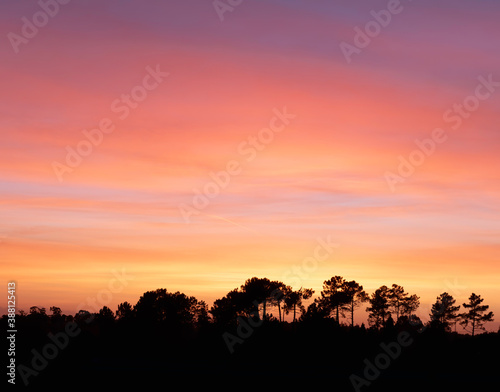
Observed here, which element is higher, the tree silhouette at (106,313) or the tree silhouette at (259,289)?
the tree silhouette at (259,289)

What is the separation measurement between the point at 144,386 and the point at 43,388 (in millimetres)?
5352

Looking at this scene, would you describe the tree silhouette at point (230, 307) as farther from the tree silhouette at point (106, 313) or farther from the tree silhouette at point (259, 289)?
the tree silhouette at point (106, 313)

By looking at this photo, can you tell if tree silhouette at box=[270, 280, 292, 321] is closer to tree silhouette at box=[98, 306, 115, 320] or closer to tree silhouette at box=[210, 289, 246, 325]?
tree silhouette at box=[210, 289, 246, 325]

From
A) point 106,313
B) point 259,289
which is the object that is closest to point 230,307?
point 259,289

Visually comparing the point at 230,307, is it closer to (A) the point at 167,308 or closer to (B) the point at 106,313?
(A) the point at 167,308

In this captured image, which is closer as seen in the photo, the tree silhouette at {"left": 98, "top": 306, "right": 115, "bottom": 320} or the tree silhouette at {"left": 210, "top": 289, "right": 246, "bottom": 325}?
the tree silhouette at {"left": 210, "top": 289, "right": 246, "bottom": 325}

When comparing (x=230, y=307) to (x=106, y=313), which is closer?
(x=230, y=307)

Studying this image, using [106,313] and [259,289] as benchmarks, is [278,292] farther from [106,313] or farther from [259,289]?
[106,313]

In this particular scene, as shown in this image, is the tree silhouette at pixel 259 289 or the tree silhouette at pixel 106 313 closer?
the tree silhouette at pixel 259 289

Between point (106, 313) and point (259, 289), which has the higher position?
point (259, 289)

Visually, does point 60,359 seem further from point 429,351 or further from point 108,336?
point 108,336

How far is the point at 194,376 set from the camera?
114 ft

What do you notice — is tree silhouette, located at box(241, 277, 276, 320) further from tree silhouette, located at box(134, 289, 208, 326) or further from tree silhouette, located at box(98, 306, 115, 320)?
tree silhouette, located at box(98, 306, 115, 320)

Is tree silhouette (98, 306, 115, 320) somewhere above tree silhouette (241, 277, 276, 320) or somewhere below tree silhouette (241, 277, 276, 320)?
below
